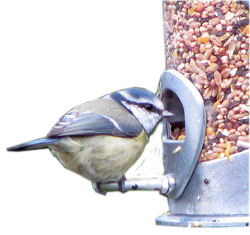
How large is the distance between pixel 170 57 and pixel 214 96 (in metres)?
0.37

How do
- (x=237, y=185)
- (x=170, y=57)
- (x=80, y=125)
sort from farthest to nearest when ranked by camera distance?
(x=170, y=57) < (x=80, y=125) < (x=237, y=185)

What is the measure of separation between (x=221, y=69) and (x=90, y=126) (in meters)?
0.71

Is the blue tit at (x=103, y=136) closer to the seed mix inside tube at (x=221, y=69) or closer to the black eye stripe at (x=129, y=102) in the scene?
the black eye stripe at (x=129, y=102)

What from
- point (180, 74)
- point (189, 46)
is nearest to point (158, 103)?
point (180, 74)

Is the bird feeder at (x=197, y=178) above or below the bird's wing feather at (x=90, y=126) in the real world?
below

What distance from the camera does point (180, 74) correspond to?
225cm


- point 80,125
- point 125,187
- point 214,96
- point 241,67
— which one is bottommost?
point 125,187

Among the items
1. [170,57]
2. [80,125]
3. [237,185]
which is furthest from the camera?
[170,57]

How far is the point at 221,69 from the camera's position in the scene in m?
2.13

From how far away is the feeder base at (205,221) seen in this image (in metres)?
2.00

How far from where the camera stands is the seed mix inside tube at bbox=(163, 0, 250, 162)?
2.10 meters

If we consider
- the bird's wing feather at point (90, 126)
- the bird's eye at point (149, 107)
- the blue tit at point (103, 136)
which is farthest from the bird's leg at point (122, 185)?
the bird's eye at point (149, 107)

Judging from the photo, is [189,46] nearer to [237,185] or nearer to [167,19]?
[167,19]

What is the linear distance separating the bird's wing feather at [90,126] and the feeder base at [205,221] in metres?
0.48
